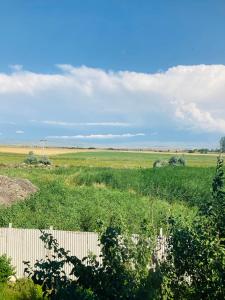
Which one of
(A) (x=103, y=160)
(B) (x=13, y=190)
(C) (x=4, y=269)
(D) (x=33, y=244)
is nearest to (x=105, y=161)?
(A) (x=103, y=160)

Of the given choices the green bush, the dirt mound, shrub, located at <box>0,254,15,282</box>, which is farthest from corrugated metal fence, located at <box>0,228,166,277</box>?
the dirt mound

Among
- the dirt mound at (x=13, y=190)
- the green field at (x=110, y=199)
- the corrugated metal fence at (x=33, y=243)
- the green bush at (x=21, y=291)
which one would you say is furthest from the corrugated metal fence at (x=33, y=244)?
the dirt mound at (x=13, y=190)

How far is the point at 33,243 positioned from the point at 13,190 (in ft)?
46.0

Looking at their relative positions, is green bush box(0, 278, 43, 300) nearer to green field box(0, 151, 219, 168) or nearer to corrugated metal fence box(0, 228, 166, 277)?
corrugated metal fence box(0, 228, 166, 277)

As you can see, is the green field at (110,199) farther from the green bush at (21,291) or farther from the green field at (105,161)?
the green field at (105,161)

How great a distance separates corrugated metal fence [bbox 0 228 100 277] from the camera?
48.7 ft

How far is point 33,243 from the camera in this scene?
599 inches

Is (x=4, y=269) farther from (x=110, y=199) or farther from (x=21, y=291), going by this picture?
(x=110, y=199)

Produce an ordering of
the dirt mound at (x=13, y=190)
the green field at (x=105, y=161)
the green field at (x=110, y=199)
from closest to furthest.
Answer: the green field at (x=110, y=199)
the dirt mound at (x=13, y=190)
the green field at (x=105, y=161)

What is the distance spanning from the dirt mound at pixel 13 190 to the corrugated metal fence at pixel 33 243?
11.3 meters

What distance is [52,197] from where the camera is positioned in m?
27.3

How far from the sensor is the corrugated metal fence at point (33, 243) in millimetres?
14852

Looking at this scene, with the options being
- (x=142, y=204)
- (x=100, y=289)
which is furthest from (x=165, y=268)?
(x=142, y=204)

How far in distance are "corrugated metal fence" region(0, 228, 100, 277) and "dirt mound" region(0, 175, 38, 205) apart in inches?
444
